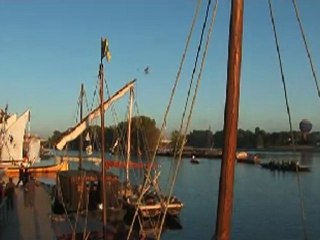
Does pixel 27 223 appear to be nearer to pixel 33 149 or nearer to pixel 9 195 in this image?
→ pixel 9 195

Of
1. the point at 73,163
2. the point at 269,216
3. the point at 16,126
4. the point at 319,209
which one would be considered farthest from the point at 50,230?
the point at 73,163

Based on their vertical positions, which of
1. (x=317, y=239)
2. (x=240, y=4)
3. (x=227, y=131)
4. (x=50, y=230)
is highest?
(x=240, y=4)

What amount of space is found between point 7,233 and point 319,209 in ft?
114

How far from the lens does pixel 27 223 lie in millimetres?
22656

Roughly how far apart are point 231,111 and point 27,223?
17645mm

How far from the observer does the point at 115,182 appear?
31.1 m

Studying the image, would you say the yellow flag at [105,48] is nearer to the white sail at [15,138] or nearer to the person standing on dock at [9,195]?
the person standing on dock at [9,195]

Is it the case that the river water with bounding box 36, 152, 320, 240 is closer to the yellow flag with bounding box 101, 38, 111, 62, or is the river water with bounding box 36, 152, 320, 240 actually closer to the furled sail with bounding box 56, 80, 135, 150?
the furled sail with bounding box 56, 80, 135, 150

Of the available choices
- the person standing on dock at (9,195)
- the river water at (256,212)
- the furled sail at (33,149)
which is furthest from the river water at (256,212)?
the furled sail at (33,149)

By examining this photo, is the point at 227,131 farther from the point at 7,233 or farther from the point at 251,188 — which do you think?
the point at 251,188

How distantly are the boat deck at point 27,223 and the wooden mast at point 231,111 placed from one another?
14210mm

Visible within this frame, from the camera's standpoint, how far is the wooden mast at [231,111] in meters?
6.95

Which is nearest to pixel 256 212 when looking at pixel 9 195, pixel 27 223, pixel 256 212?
pixel 256 212

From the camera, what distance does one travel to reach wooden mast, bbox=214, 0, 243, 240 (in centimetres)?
695
